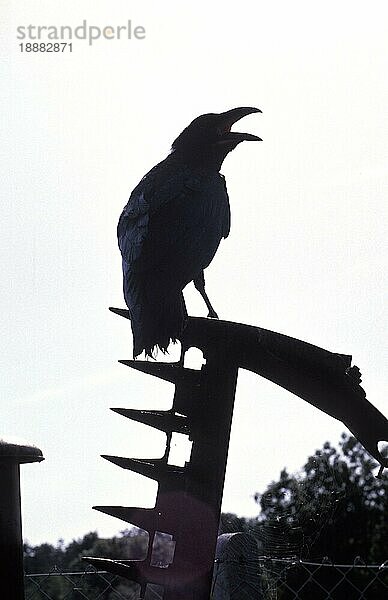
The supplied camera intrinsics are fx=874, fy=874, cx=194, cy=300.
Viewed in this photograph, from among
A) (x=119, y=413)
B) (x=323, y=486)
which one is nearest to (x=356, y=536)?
(x=323, y=486)

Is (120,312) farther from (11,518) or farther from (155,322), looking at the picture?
(11,518)

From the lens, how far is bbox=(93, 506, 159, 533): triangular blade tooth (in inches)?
104

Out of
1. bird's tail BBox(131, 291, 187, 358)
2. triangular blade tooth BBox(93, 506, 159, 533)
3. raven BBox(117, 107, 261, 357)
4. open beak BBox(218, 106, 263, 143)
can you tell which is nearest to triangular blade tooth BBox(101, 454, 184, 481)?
triangular blade tooth BBox(93, 506, 159, 533)

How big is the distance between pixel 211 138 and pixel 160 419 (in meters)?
3.51

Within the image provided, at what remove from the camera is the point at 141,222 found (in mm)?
4742

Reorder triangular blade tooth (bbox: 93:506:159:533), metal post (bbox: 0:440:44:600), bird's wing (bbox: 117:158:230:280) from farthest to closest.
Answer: bird's wing (bbox: 117:158:230:280), triangular blade tooth (bbox: 93:506:159:533), metal post (bbox: 0:440:44:600)

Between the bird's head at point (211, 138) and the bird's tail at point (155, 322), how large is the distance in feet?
5.88

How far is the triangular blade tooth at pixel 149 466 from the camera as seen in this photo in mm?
2689

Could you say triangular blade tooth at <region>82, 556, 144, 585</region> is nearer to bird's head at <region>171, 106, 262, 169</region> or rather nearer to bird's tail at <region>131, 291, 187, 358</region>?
bird's tail at <region>131, 291, 187, 358</region>

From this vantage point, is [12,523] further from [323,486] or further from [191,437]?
[323,486]

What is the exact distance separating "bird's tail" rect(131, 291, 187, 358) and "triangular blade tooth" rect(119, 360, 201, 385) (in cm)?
109

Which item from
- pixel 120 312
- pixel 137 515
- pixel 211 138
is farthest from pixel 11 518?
pixel 211 138

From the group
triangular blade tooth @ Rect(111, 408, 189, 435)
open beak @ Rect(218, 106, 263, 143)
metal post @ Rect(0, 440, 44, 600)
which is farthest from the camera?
open beak @ Rect(218, 106, 263, 143)

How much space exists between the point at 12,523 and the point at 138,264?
259cm
